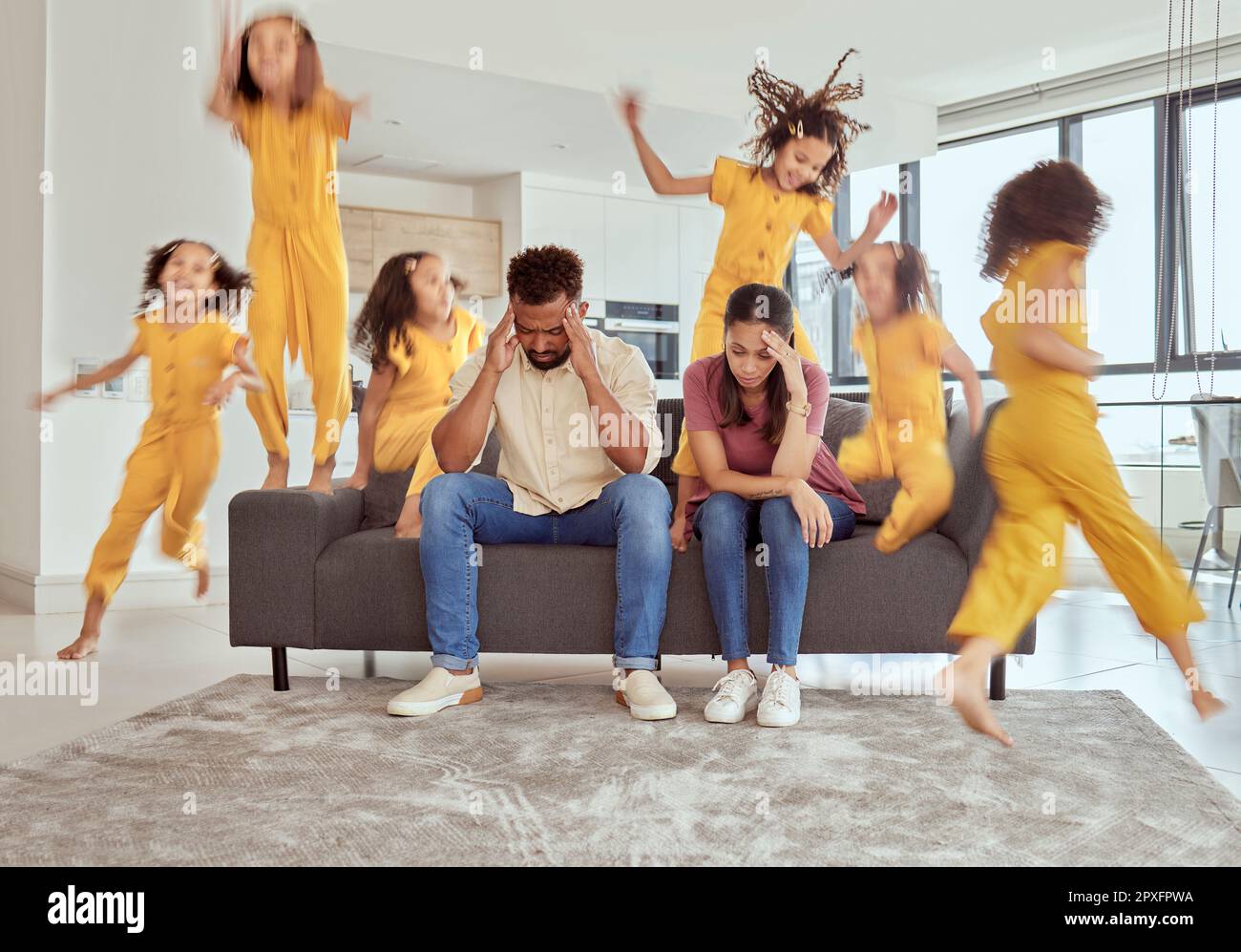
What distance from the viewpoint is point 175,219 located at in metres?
4.10

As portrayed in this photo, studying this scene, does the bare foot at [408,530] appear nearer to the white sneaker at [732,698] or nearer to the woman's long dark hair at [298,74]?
the white sneaker at [732,698]

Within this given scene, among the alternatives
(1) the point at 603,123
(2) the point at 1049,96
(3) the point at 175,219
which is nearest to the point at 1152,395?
(2) the point at 1049,96

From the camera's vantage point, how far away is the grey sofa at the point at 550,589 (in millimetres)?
2449

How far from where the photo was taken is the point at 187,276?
376 cm

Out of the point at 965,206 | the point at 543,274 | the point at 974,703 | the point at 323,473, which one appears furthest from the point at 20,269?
the point at 965,206

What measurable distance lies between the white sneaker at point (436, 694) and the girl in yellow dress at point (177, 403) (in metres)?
1.33

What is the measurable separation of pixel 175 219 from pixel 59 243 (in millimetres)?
396

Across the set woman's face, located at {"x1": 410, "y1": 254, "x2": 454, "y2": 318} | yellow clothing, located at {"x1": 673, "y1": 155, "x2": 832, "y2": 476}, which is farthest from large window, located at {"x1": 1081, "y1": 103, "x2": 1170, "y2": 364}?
woman's face, located at {"x1": 410, "y1": 254, "x2": 454, "y2": 318}

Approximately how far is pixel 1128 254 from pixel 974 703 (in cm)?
408

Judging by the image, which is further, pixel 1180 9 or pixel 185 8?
pixel 1180 9

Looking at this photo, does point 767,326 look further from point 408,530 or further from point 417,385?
point 417,385

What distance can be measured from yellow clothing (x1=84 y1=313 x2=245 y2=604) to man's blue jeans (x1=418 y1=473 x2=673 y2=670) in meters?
1.31

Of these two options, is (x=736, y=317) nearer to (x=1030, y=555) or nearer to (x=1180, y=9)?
(x=1030, y=555)

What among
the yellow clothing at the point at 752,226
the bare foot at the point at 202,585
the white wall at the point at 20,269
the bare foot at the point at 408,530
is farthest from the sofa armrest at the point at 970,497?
the white wall at the point at 20,269
